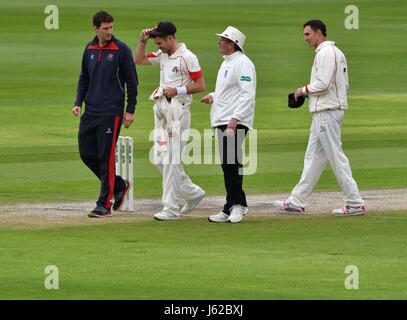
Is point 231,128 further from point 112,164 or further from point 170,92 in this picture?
point 112,164

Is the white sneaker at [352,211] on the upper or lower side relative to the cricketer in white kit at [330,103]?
lower

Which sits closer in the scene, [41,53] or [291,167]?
[291,167]

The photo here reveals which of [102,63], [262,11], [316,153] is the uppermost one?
[262,11]

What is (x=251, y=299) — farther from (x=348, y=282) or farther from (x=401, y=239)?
(x=401, y=239)

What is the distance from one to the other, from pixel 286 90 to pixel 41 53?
9.09 meters

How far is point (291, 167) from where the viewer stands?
68.6 ft

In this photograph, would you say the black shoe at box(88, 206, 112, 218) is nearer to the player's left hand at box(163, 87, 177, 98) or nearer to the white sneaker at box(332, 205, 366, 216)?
the player's left hand at box(163, 87, 177, 98)

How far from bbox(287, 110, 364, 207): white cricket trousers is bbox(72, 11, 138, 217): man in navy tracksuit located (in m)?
2.03

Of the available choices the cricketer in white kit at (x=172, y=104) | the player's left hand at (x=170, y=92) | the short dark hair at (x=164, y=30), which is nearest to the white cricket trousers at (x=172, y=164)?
the cricketer in white kit at (x=172, y=104)

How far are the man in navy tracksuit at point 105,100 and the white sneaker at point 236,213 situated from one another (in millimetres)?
1396

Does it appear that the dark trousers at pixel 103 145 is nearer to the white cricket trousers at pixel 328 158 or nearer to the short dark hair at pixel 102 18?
the short dark hair at pixel 102 18

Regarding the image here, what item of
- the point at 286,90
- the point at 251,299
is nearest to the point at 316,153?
the point at 251,299

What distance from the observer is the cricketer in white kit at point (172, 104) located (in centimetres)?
1586
